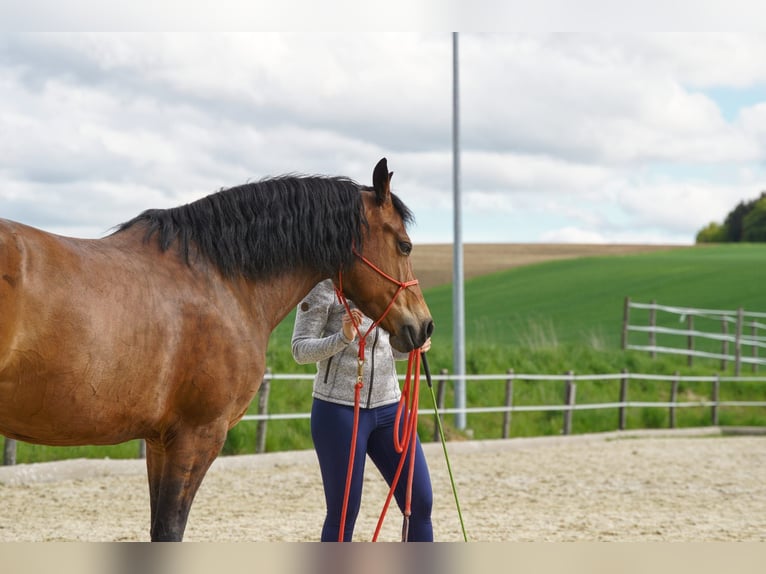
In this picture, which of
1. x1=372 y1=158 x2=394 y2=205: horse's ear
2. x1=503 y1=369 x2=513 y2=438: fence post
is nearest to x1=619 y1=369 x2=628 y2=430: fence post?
x1=503 y1=369 x2=513 y2=438: fence post

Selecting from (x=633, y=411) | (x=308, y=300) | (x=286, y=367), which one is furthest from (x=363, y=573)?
(x=633, y=411)

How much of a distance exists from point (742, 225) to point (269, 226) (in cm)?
6877

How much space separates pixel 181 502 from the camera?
248 centimetres

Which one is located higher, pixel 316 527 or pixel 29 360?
pixel 29 360

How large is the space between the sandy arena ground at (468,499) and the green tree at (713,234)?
202 ft

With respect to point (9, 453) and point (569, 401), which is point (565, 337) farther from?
point (9, 453)

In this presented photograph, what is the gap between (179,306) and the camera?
7.88ft

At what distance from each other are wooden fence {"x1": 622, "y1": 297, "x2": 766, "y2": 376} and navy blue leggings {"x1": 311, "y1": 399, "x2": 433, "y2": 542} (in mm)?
19026

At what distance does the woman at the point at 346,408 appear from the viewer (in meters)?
3.24

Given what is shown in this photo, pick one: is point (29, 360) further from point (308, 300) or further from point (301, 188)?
point (308, 300)

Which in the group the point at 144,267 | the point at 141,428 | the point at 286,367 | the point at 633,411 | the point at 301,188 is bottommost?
the point at 633,411

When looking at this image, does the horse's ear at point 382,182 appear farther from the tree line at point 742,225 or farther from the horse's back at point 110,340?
the tree line at point 742,225

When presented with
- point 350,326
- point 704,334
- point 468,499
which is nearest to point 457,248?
point 468,499

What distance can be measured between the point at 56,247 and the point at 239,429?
8406mm
